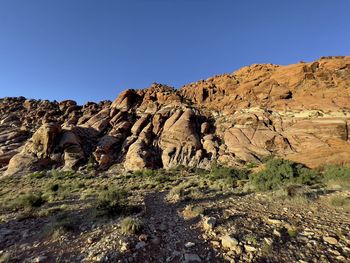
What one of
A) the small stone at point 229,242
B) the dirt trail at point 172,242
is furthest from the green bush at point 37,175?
the small stone at point 229,242

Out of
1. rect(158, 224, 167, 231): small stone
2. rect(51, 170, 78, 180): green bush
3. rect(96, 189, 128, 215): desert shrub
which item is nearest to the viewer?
rect(158, 224, 167, 231): small stone

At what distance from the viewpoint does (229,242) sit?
263 inches

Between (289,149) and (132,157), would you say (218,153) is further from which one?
(132,157)

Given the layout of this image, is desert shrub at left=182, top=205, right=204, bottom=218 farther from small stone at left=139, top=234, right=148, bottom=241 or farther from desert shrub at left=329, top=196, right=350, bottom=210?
desert shrub at left=329, top=196, right=350, bottom=210

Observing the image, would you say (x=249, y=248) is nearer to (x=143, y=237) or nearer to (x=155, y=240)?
(x=155, y=240)

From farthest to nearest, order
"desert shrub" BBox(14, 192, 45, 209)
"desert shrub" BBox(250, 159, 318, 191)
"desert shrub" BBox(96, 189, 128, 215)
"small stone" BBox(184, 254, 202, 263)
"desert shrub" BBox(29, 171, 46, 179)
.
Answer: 1. "desert shrub" BBox(29, 171, 46, 179)
2. "desert shrub" BBox(250, 159, 318, 191)
3. "desert shrub" BBox(14, 192, 45, 209)
4. "desert shrub" BBox(96, 189, 128, 215)
5. "small stone" BBox(184, 254, 202, 263)

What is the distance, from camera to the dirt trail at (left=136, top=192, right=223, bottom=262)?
20.6 ft

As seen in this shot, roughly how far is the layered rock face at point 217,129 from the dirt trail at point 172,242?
1894 centimetres

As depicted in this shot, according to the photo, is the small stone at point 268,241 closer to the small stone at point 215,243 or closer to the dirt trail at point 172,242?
the small stone at point 215,243

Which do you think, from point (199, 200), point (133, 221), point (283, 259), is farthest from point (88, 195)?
point (283, 259)

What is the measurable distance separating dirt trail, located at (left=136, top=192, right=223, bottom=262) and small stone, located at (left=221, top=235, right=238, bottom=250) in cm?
47

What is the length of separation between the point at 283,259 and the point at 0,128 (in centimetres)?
5938

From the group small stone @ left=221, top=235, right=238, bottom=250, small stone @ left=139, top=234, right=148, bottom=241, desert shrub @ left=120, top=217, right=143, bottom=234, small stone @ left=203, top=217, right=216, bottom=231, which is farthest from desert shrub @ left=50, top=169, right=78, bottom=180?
small stone @ left=221, top=235, right=238, bottom=250

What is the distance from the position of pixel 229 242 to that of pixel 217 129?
35.1 meters
